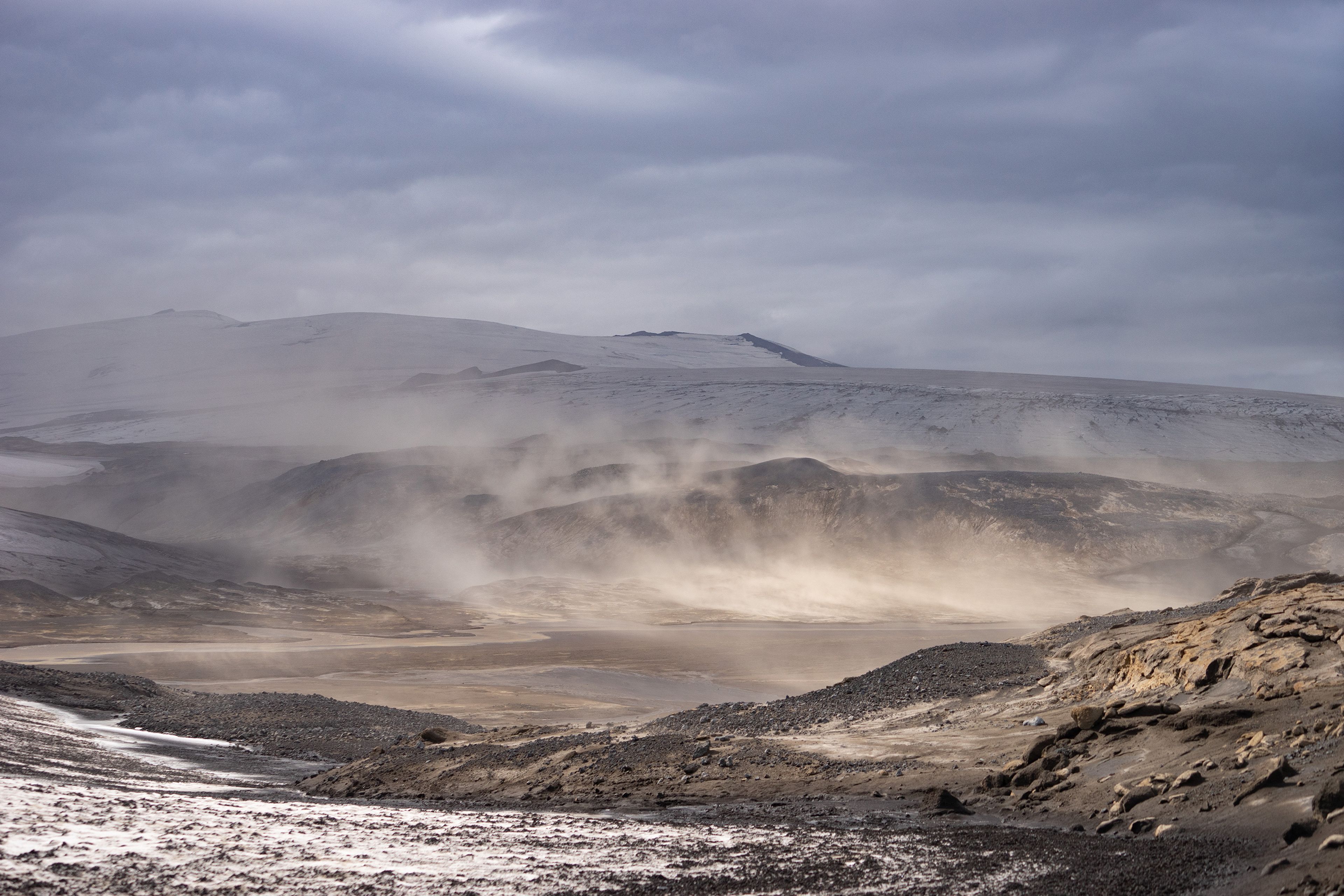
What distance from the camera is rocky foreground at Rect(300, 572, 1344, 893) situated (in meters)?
11.0

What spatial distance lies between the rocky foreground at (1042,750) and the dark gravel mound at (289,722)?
155 inches

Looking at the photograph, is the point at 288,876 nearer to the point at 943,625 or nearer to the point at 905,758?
the point at 905,758

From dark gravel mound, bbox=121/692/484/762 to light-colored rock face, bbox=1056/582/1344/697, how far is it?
13303 millimetres

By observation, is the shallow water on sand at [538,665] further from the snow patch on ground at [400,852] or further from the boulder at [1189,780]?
the boulder at [1189,780]

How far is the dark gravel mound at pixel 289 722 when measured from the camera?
24.3m

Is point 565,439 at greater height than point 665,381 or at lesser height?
lesser

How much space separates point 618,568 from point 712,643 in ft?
112

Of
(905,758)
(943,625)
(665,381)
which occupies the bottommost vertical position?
(943,625)

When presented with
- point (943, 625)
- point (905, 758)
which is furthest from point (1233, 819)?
point (943, 625)

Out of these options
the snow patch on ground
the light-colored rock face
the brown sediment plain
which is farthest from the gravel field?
the brown sediment plain

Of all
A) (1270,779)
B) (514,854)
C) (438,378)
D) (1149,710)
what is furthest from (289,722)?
(438,378)

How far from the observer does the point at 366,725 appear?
26516 millimetres

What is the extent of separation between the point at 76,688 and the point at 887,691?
23.1 metres

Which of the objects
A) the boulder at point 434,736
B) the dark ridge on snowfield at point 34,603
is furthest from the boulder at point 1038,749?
the dark ridge on snowfield at point 34,603
